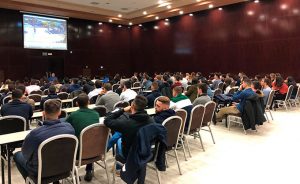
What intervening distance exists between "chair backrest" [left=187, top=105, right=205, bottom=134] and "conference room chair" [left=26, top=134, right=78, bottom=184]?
2582mm

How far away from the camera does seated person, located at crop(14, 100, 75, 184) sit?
2.87 metres

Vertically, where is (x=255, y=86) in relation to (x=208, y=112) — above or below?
above

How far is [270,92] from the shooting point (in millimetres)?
7988

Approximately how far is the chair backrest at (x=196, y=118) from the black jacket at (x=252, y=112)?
1874 millimetres

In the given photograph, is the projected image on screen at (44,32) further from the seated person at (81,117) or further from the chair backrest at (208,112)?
the seated person at (81,117)

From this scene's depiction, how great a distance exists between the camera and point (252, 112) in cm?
652

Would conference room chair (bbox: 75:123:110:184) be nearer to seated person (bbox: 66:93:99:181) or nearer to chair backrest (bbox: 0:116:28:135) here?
seated person (bbox: 66:93:99:181)

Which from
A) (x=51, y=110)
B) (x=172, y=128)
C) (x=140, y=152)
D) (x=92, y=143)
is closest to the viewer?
(x=51, y=110)

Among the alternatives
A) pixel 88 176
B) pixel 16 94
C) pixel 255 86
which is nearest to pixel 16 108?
pixel 16 94

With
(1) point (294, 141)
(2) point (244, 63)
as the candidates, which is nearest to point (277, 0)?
(2) point (244, 63)

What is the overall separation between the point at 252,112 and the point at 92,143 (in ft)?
14.8

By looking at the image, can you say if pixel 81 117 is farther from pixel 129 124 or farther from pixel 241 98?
pixel 241 98

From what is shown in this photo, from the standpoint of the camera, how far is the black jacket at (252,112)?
6.51 metres

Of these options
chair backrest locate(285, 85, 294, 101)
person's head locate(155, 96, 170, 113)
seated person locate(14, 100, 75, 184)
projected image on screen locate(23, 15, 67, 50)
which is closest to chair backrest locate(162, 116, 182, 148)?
person's head locate(155, 96, 170, 113)
